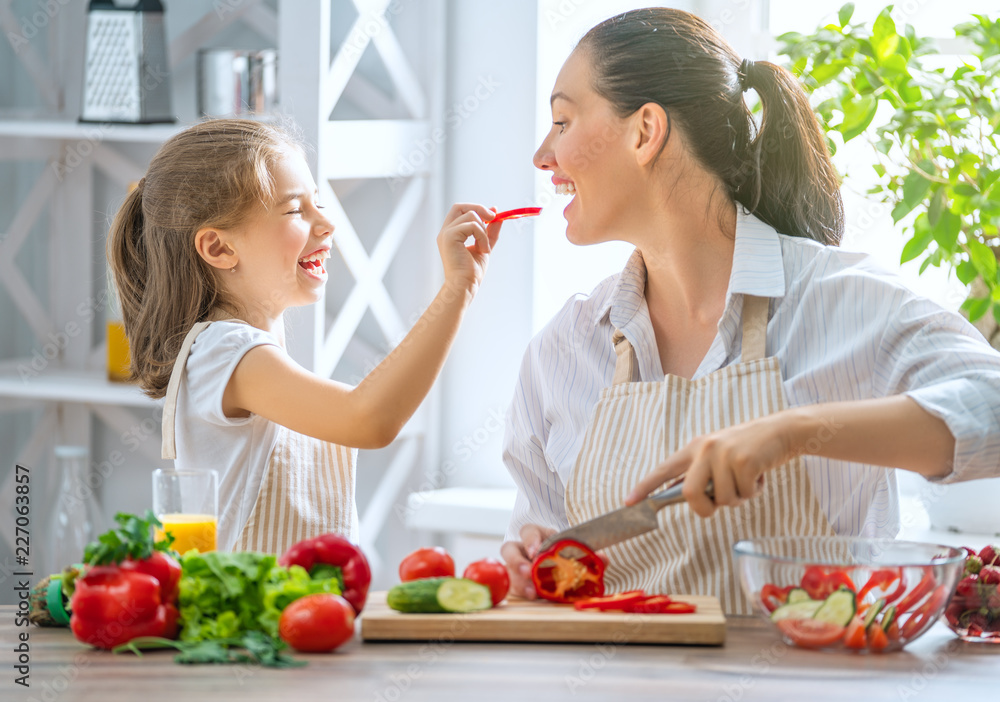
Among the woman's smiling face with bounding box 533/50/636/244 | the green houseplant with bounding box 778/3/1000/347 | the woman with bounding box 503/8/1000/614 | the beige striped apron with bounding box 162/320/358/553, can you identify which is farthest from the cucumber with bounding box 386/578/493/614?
the green houseplant with bounding box 778/3/1000/347

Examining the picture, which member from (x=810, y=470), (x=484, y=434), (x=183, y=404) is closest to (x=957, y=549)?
(x=810, y=470)

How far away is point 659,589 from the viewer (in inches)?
50.8

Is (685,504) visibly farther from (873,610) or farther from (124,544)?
(124,544)

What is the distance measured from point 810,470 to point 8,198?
1922 millimetres

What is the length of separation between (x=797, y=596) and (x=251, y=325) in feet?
2.87

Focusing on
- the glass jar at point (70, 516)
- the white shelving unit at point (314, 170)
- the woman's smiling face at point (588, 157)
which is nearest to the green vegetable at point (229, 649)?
the woman's smiling face at point (588, 157)

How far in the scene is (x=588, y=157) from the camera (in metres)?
1.43

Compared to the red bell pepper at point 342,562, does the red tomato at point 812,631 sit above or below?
below

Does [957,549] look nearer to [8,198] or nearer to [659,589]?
[659,589]

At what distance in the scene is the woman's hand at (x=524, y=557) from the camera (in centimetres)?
110

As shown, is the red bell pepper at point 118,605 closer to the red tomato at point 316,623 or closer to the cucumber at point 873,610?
the red tomato at point 316,623

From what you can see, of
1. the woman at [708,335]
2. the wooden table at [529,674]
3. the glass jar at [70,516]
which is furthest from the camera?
the glass jar at [70,516]

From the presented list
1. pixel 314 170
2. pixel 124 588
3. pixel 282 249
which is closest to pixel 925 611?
pixel 124 588

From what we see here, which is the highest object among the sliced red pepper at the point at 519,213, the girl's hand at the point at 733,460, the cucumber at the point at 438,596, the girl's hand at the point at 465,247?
the sliced red pepper at the point at 519,213
